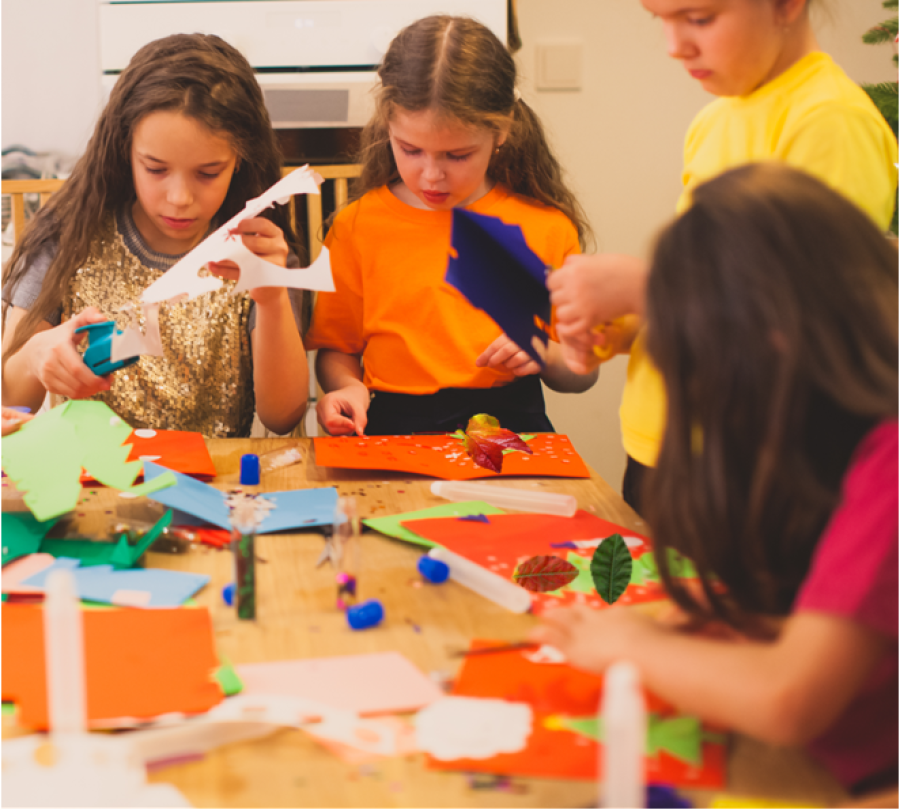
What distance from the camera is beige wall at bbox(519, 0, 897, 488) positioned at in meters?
2.23

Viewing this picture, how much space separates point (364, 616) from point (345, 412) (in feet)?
1.99

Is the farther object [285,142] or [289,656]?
[285,142]

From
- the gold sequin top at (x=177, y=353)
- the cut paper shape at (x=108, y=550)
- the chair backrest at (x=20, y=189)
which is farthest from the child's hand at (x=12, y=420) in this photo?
Result: the chair backrest at (x=20, y=189)

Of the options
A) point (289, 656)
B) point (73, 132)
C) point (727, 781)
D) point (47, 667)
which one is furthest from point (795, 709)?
point (73, 132)

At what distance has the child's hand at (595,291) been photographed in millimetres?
723

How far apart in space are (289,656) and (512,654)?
0.15 m

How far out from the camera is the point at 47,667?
1.79 ft

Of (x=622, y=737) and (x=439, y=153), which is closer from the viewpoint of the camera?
(x=622, y=737)

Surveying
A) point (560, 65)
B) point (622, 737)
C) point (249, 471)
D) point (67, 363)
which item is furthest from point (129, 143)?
point (560, 65)

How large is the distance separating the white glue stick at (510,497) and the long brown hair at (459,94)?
0.57 meters

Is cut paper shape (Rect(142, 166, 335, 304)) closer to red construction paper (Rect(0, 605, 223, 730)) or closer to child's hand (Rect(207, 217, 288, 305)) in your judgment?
child's hand (Rect(207, 217, 288, 305))

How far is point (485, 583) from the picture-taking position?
694 mm

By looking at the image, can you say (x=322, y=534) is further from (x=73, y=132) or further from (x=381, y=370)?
(x=73, y=132)

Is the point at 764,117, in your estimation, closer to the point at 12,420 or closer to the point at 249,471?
the point at 249,471
